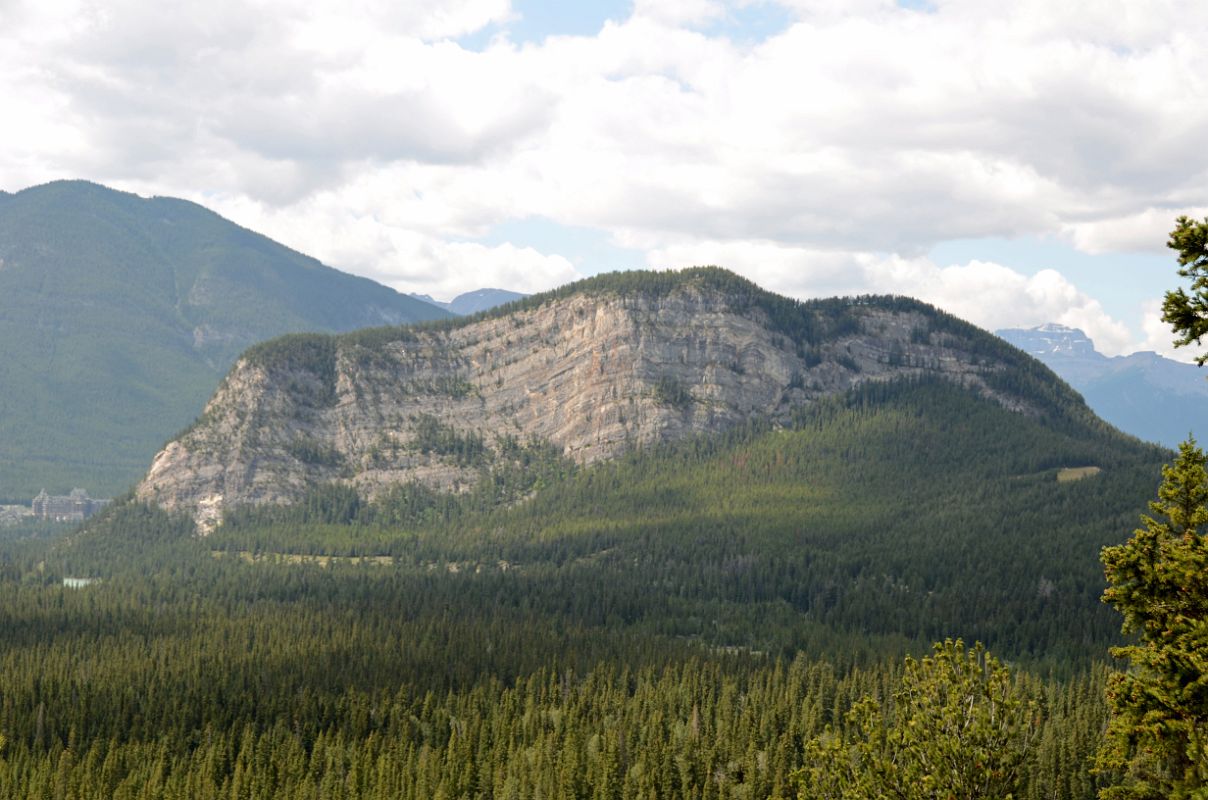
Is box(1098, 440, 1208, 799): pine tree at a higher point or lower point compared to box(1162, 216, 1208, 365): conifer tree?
lower

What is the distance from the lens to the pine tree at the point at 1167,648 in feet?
136

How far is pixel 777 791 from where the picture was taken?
11850 cm

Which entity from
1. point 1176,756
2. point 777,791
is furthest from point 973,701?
point 777,791

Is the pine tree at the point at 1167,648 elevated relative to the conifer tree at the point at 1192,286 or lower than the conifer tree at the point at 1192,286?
lower

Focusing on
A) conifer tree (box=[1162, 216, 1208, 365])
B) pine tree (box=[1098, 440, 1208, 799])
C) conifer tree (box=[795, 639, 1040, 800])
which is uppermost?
conifer tree (box=[1162, 216, 1208, 365])

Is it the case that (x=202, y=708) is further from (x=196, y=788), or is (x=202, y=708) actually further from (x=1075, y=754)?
(x=1075, y=754)

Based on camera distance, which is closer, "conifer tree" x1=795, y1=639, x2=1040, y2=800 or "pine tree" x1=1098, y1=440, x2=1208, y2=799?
"pine tree" x1=1098, y1=440, x2=1208, y2=799

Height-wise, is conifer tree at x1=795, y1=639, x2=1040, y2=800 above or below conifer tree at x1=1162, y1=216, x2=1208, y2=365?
below

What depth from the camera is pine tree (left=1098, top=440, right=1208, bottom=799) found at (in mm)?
41344

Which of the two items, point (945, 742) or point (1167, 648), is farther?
point (945, 742)

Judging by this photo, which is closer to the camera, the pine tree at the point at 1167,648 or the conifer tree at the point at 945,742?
the pine tree at the point at 1167,648

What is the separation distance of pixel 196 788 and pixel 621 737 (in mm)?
51220

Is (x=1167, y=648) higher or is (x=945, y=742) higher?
(x=1167, y=648)

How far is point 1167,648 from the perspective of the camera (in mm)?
41531
